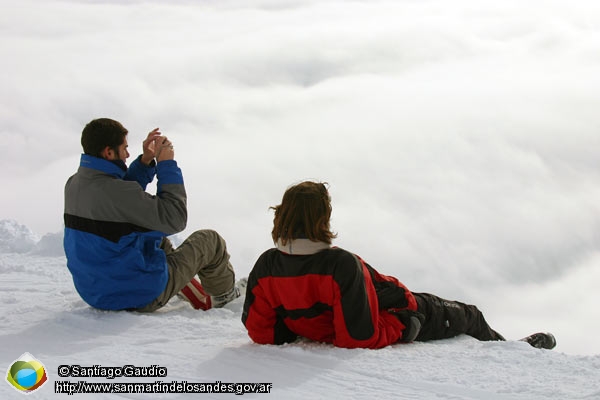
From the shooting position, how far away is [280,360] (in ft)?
14.3

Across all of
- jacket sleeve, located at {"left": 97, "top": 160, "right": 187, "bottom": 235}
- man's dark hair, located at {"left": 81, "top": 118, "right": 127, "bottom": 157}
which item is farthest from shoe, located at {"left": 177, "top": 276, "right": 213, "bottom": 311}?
man's dark hair, located at {"left": 81, "top": 118, "right": 127, "bottom": 157}

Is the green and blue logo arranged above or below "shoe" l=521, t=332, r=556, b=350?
below

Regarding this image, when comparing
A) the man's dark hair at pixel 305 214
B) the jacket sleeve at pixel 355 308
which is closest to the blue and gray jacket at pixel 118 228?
the man's dark hair at pixel 305 214

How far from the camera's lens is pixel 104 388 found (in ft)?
12.5

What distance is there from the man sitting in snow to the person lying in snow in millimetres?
1029

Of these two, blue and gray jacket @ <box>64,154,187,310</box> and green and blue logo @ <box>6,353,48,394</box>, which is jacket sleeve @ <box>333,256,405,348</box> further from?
green and blue logo @ <box>6,353,48,394</box>

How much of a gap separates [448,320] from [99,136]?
2833mm

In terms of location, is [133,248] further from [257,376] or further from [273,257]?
[257,376]

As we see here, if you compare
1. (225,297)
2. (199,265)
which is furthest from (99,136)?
(225,297)

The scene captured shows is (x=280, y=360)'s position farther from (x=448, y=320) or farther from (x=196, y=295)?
(x=196, y=295)

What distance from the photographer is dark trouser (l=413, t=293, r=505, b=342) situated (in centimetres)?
514

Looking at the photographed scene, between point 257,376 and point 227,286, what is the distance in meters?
2.16

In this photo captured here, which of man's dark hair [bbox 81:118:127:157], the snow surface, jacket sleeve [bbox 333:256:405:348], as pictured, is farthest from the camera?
man's dark hair [bbox 81:118:127:157]

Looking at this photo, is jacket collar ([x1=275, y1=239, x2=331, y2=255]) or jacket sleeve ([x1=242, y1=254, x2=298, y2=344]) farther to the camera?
jacket sleeve ([x1=242, y1=254, x2=298, y2=344])
